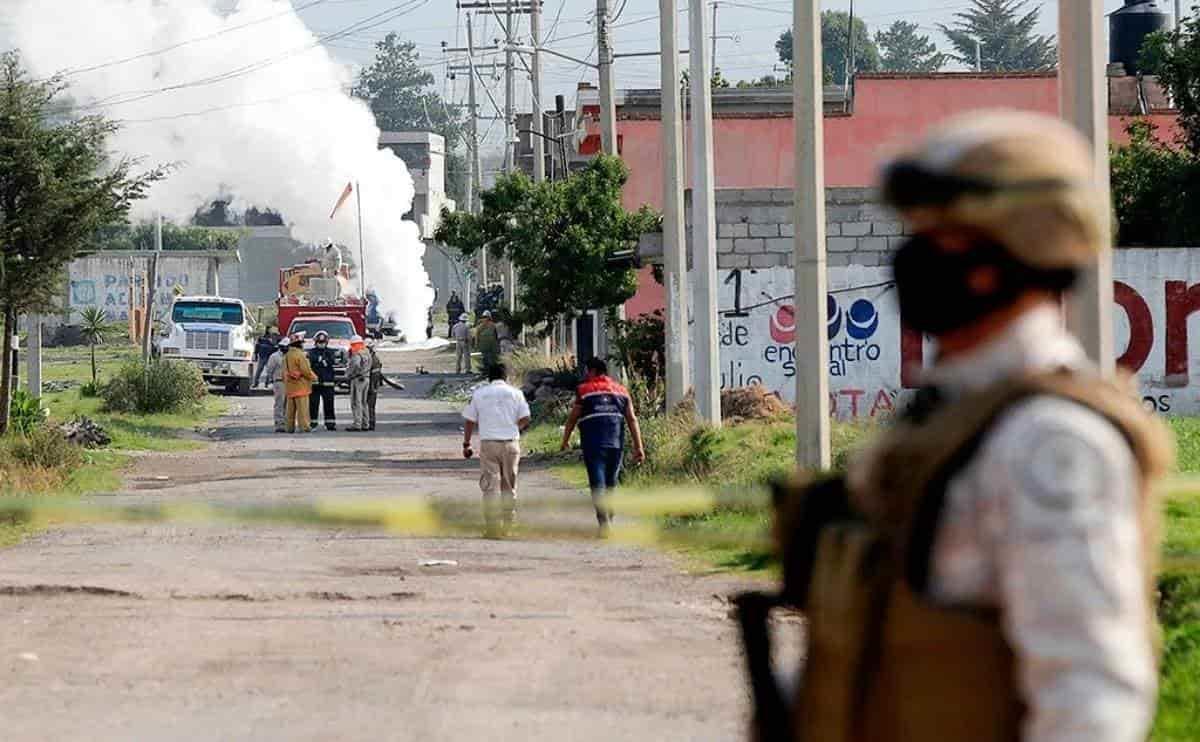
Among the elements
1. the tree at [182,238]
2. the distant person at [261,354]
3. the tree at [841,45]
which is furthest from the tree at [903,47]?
the distant person at [261,354]

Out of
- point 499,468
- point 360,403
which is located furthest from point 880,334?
point 499,468

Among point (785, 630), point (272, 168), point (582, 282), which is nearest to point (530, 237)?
point (582, 282)

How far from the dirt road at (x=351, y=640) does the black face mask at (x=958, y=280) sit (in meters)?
5.85

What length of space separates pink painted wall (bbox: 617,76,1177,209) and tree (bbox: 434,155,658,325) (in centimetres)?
841

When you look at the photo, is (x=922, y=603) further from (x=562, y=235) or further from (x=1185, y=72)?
(x=562, y=235)

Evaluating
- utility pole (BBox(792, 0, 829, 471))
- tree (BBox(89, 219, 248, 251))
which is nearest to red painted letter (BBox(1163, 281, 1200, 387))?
utility pole (BBox(792, 0, 829, 471))

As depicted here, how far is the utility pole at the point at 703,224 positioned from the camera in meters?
22.7

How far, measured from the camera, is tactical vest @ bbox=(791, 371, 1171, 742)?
9.46 ft

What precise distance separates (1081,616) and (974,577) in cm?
21

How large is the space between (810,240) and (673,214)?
322 inches

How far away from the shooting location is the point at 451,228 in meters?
35.2

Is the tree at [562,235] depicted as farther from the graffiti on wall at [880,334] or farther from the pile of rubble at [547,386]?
the graffiti on wall at [880,334]

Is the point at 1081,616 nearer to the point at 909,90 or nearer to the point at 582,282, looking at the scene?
the point at 582,282

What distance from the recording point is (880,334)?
27.6 metres
